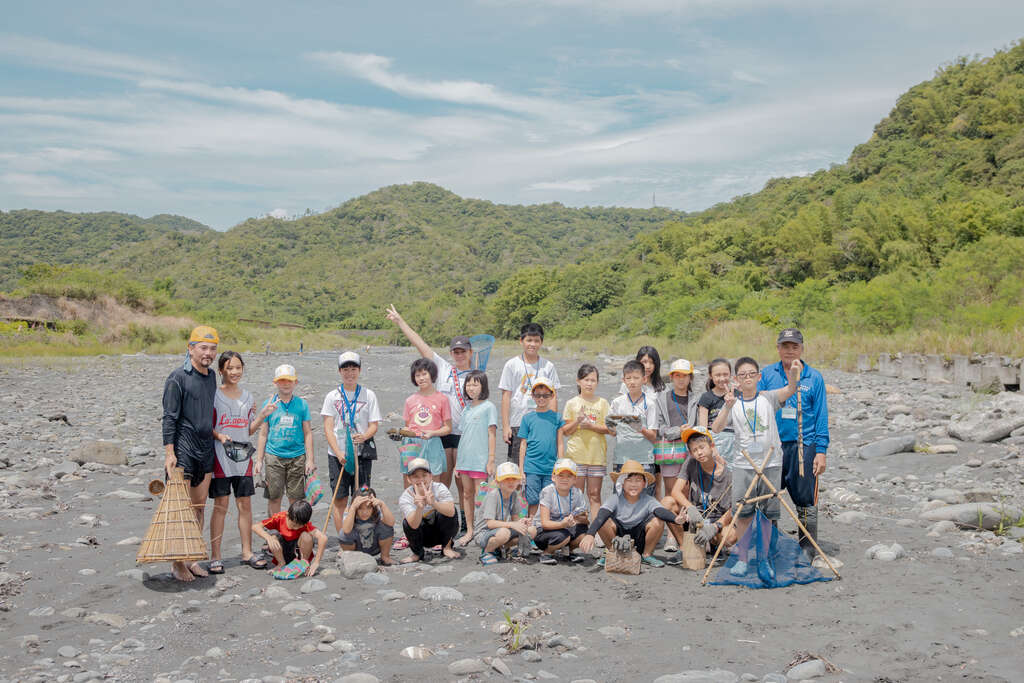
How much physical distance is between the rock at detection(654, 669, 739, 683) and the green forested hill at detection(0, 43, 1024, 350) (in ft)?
63.8

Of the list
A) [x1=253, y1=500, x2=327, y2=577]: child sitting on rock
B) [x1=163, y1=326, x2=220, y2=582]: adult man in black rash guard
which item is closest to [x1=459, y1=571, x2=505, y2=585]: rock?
[x1=253, y1=500, x2=327, y2=577]: child sitting on rock

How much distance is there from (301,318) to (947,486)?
263 feet

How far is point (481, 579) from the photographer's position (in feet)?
19.1

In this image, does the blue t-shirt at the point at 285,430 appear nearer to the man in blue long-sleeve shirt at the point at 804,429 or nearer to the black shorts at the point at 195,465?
the black shorts at the point at 195,465

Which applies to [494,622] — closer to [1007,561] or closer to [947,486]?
[1007,561]

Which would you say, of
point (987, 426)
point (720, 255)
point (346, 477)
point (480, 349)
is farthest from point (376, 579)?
point (720, 255)

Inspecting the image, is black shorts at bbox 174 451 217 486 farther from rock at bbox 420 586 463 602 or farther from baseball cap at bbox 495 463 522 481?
baseball cap at bbox 495 463 522 481

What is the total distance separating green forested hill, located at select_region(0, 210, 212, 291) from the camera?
85.6 meters

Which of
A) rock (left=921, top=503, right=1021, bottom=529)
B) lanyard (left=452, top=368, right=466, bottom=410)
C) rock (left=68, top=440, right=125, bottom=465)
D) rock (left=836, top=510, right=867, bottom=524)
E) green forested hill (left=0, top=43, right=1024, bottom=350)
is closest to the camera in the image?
rock (left=921, top=503, right=1021, bottom=529)

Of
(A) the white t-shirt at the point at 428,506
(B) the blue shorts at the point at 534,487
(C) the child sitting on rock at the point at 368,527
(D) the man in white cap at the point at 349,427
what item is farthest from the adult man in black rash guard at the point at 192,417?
(B) the blue shorts at the point at 534,487

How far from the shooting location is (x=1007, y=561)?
595cm

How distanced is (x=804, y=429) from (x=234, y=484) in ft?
14.6

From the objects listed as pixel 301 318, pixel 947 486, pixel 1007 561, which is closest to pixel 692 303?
pixel 947 486

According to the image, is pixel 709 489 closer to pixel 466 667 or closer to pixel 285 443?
pixel 466 667
